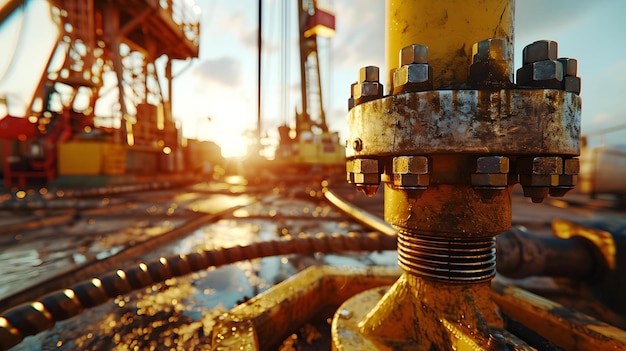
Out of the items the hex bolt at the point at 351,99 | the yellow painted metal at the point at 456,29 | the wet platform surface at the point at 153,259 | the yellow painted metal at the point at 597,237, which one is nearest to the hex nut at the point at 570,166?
the yellow painted metal at the point at 456,29

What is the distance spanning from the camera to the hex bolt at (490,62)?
72cm

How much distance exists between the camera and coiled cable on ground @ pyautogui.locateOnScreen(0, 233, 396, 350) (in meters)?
1.05

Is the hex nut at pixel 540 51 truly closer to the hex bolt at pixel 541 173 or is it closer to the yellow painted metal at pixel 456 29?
the yellow painted metal at pixel 456 29

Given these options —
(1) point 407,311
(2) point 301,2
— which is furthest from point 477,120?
(2) point 301,2

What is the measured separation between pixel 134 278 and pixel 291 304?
32.1 inches

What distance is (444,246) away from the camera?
89cm

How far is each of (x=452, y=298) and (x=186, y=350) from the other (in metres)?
1.08

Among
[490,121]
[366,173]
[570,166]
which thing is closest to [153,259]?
[366,173]

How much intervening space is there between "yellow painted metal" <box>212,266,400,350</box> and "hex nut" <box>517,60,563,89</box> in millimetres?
1137

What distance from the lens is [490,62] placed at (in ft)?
2.39

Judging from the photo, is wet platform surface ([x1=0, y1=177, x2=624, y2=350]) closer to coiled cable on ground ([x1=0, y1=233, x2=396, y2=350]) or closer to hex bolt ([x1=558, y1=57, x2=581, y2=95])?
coiled cable on ground ([x1=0, y1=233, x2=396, y2=350])

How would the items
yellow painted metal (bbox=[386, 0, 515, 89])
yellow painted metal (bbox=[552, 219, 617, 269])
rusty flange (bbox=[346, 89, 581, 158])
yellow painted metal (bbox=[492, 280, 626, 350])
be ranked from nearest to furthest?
rusty flange (bbox=[346, 89, 581, 158])
yellow painted metal (bbox=[386, 0, 515, 89])
yellow painted metal (bbox=[492, 280, 626, 350])
yellow painted metal (bbox=[552, 219, 617, 269])

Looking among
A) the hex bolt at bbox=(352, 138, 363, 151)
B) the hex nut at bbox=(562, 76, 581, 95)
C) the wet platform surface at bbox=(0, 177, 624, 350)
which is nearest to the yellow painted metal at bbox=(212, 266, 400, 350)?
the wet platform surface at bbox=(0, 177, 624, 350)

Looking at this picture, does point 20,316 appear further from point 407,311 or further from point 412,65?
point 412,65
